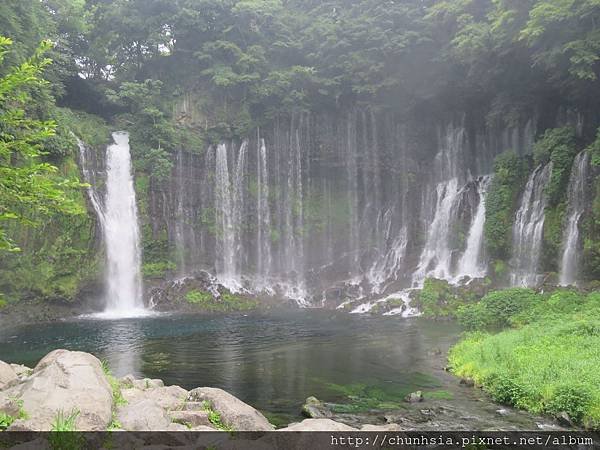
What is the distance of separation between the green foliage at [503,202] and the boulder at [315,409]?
20.2 m

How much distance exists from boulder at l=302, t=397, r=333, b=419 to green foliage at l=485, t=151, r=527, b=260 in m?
20.2

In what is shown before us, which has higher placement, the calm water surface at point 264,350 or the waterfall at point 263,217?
the waterfall at point 263,217

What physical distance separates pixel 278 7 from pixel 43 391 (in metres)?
36.4

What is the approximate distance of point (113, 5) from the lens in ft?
123

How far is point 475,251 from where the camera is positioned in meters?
30.9

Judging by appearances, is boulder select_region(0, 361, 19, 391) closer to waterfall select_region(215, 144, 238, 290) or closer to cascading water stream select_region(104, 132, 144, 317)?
cascading water stream select_region(104, 132, 144, 317)

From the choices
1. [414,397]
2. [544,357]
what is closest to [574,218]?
[544,357]

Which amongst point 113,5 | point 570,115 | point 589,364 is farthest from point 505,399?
point 113,5

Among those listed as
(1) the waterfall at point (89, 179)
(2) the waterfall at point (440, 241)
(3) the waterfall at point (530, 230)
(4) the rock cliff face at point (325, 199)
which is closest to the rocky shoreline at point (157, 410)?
(3) the waterfall at point (530, 230)

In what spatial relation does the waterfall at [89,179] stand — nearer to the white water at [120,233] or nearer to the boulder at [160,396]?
the white water at [120,233]

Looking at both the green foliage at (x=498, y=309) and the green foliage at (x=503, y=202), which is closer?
the green foliage at (x=498, y=309)

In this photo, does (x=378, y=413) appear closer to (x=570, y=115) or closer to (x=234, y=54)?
(x=570, y=115)

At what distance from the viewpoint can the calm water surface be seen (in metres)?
13.2

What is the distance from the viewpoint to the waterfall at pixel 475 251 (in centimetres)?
3020
